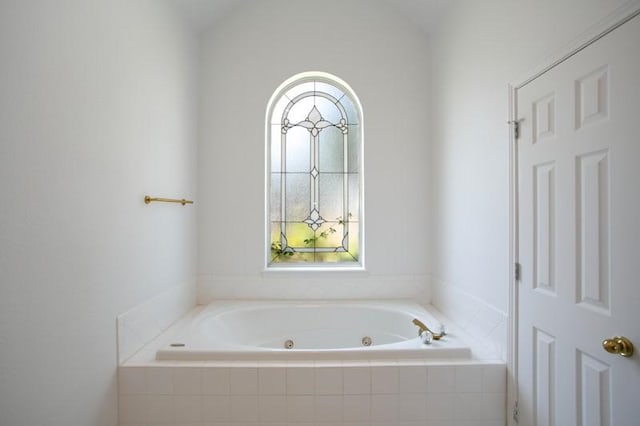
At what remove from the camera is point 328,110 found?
9.00 ft

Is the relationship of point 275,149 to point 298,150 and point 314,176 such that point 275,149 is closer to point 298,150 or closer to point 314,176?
point 298,150

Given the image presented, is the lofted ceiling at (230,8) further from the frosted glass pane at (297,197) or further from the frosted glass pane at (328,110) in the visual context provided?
the frosted glass pane at (297,197)

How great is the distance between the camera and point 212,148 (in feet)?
8.39

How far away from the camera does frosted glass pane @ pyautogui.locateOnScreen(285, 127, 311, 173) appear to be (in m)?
2.74

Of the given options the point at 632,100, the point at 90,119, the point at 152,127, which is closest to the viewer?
the point at 632,100

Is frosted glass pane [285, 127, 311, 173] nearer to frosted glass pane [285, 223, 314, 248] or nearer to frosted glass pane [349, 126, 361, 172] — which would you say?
frosted glass pane [349, 126, 361, 172]

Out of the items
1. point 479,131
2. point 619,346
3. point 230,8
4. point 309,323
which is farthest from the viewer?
point 230,8

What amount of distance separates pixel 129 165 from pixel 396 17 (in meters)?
2.19

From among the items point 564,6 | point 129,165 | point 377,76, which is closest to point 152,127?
point 129,165

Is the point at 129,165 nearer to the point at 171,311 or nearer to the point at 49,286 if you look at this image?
the point at 49,286

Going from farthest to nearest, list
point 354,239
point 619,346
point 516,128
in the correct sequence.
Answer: point 354,239, point 516,128, point 619,346

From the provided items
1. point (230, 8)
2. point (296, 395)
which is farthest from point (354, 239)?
point (230, 8)

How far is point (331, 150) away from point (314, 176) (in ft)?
0.84

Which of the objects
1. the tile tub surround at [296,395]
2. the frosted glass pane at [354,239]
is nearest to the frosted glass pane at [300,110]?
the frosted glass pane at [354,239]
